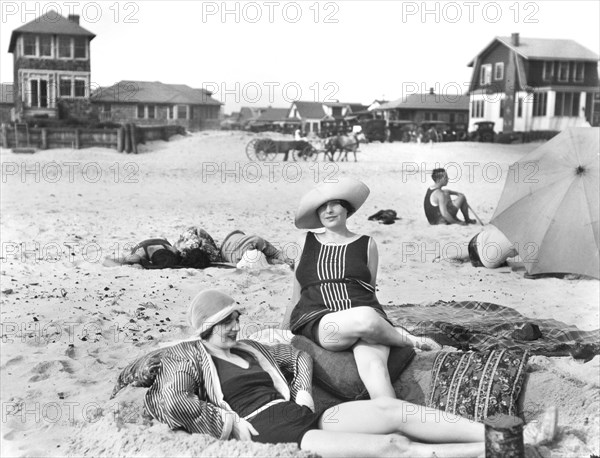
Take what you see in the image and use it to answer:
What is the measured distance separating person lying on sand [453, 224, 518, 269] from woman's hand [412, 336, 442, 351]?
3479 millimetres

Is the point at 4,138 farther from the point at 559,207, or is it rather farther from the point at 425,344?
the point at 425,344

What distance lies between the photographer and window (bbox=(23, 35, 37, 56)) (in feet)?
43.1

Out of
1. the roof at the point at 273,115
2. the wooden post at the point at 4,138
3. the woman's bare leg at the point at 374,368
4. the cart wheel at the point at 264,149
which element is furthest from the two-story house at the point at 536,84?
the woman's bare leg at the point at 374,368

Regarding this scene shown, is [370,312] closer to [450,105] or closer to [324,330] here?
[324,330]

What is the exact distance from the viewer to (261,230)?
955 centimetres

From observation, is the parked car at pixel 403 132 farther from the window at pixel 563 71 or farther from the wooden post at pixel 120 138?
the wooden post at pixel 120 138

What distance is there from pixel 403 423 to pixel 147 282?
374 centimetres

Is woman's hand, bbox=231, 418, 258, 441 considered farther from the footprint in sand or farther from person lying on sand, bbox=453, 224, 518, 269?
person lying on sand, bbox=453, 224, 518, 269

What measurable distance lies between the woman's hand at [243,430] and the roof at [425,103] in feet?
76.2

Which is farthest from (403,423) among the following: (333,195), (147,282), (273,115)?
(273,115)

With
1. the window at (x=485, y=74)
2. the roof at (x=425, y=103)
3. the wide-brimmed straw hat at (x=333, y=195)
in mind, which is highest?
the window at (x=485, y=74)

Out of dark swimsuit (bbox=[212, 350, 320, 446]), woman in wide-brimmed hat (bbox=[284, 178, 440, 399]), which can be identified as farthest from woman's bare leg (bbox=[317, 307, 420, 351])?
dark swimsuit (bbox=[212, 350, 320, 446])

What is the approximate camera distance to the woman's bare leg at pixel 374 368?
3.62 metres

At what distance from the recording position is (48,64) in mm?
14469
